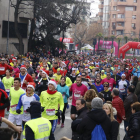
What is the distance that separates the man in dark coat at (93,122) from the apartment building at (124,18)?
275ft

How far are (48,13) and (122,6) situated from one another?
194 feet

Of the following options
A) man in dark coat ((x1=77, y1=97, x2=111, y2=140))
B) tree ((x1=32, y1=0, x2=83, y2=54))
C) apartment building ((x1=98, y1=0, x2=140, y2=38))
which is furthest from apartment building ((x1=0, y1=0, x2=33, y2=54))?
apartment building ((x1=98, y1=0, x2=140, y2=38))

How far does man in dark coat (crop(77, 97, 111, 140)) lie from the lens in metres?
5.21

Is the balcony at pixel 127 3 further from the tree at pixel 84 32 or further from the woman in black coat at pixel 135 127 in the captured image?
the woman in black coat at pixel 135 127

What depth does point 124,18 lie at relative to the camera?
8950 centimetres

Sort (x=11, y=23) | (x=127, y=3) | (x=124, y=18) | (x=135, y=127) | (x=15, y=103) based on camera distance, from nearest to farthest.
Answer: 1. (x=135, y=127)
2. (x=15, y=103)
3. (x=11, y=23)
4. (x=124, y=18)
5. (x=127, y=3)

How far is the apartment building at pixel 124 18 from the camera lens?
9062 cm

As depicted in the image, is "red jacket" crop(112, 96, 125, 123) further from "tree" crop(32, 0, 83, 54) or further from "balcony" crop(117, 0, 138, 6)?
"balcony" crop(117, 0, 138, 6)

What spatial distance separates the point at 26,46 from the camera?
4144 cm

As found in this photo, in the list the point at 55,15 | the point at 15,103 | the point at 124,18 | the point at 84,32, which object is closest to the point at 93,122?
the point at 15,103

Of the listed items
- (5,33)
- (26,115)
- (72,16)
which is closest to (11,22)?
(5,33)

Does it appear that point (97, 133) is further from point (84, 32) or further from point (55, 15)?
point (84, 32)

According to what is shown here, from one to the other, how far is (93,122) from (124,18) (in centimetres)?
8661

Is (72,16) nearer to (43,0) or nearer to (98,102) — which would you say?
(43,0)
